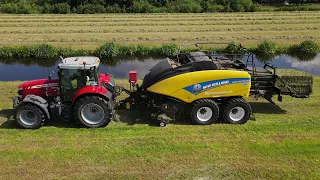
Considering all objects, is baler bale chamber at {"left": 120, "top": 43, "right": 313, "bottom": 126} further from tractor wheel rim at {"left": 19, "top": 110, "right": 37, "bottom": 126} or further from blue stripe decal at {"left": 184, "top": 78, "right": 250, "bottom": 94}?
tractor wheel rim at {"left": 19, "top": 110, "right": 37, "bottom": 126}

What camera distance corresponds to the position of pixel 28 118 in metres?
10.8

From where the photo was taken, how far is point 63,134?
10.5 metres

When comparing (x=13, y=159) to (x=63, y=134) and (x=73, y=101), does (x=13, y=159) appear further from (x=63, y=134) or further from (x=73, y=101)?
(x=73, y=101)

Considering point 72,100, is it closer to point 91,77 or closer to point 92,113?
point 92,113

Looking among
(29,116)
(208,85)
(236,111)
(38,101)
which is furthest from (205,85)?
(29,116)

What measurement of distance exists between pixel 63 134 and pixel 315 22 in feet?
103

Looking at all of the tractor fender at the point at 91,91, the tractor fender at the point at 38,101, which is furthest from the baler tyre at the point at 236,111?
the tractor fender at the point at 38,101

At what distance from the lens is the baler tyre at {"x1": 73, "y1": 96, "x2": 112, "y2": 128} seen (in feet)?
34.1

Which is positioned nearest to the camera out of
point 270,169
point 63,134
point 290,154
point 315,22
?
point 270,169

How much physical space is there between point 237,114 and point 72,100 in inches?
207

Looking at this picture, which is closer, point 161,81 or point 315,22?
point 161,81

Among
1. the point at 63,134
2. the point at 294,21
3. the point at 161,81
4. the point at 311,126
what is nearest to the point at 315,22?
the point at 294,21

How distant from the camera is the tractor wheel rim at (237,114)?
1105 cm

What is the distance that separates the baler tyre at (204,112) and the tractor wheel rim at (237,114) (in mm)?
560
